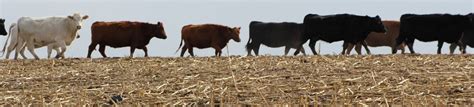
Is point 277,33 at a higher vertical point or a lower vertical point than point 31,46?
lower

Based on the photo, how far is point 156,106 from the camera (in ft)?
28.0

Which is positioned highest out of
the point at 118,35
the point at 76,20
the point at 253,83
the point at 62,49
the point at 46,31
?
the point at 253,83

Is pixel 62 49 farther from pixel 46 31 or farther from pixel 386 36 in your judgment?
pixel 386 36

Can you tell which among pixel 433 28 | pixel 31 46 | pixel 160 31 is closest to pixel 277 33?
pixel 160 31

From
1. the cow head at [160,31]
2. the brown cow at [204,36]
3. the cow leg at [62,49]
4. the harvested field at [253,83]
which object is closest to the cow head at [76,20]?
the cow leg at [62,49]

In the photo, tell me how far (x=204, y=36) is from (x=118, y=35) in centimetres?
281

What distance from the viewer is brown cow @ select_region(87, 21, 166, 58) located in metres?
24.8

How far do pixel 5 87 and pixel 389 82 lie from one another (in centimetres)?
416

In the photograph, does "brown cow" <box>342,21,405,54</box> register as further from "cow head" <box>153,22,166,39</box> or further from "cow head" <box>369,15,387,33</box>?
"cow head" <box>153,22,166,39</box>

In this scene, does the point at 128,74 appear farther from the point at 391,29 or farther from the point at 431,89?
the point at 391,29

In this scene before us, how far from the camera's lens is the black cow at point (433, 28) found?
22766mm

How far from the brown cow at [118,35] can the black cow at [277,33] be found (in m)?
5.19

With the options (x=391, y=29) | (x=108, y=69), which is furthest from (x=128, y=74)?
(x=391, y=29)

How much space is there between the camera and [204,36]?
88.0 feet
